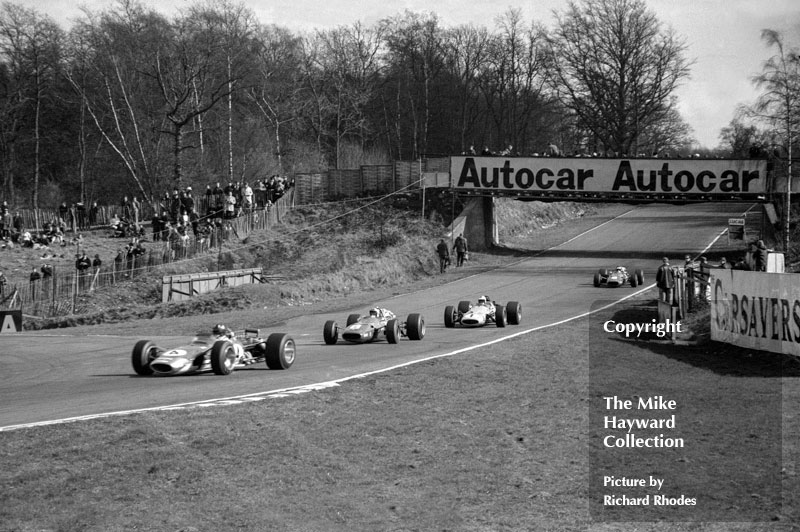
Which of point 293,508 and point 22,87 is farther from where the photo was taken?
point 22,87

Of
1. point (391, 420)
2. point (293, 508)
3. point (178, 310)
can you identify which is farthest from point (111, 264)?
point (293, 508)

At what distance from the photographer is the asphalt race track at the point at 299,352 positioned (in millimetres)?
14773

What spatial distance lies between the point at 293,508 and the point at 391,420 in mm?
3833

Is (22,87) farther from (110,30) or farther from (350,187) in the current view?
(350,187)

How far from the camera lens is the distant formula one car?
74.8 feet

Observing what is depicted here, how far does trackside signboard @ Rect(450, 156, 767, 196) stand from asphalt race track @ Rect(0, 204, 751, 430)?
3702 mm

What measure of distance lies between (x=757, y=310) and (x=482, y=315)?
9.47 metres

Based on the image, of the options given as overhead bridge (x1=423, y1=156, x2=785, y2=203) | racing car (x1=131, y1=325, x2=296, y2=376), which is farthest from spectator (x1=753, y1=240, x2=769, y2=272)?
overhead bridge (x1=423, y1=156, x2=785, y2=203)

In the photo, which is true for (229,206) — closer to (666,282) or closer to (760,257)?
(666,282)

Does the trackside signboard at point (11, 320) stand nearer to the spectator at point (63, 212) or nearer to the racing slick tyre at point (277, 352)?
the racing slick tyre at point (277, 352)

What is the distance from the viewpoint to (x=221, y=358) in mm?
17172

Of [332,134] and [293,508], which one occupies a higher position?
[332,134]

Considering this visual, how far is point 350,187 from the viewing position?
5688 cm

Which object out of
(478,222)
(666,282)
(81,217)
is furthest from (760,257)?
(81,217)
